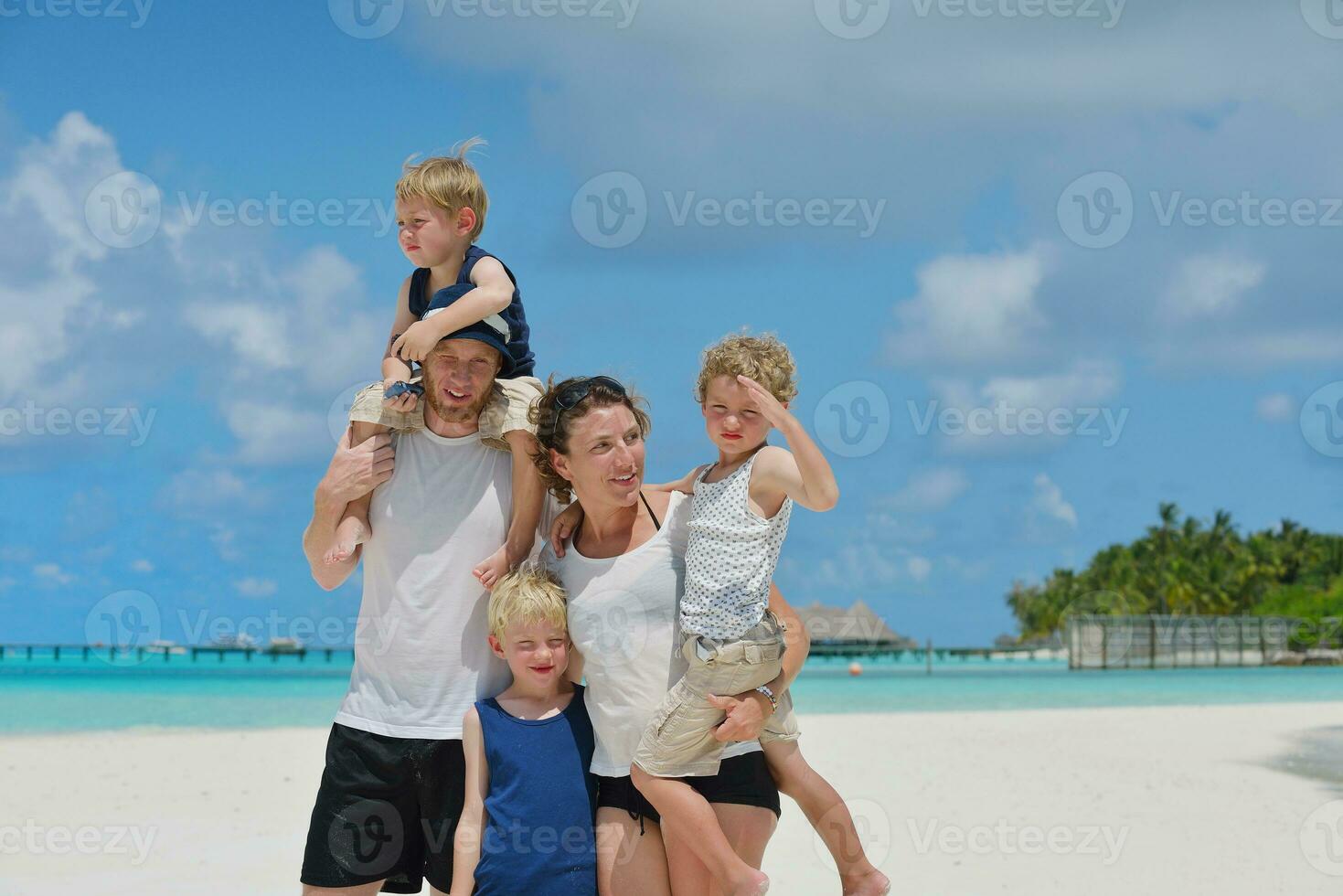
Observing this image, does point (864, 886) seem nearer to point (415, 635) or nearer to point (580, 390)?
point (415, 635)

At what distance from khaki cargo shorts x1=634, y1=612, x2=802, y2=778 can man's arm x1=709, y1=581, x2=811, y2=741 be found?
0.03 meters

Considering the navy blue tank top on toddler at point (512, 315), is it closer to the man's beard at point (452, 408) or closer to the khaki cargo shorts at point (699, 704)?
the man's beard at point (452, 408)

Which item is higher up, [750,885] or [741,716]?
[741,716]

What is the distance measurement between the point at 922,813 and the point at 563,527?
11621 millimetres

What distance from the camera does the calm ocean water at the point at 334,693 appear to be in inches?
1259

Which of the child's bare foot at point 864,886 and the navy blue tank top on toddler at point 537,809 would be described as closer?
the navy blue tank top on toddler at point 537,809

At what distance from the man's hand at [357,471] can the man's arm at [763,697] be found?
1427 mm

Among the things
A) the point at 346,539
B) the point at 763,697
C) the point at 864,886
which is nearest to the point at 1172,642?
the point at 864,886

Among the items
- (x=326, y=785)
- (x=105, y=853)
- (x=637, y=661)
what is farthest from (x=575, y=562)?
(x=105, y=853)

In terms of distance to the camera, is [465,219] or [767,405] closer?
[767,405]

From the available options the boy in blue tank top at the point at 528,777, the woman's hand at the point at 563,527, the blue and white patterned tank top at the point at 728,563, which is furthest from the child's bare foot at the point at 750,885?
the woman's hand at the point at 563,527

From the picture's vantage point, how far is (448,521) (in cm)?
434

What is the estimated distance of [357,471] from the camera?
4.32m

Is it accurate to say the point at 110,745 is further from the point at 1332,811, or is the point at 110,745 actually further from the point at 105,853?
the point at 1332,811
